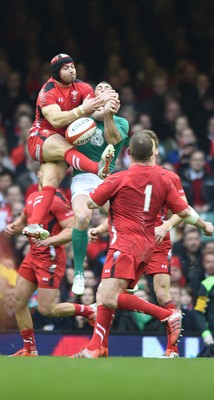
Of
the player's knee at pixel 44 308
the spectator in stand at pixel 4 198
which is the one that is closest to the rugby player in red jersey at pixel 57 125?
the player's knee at pixel 44 308

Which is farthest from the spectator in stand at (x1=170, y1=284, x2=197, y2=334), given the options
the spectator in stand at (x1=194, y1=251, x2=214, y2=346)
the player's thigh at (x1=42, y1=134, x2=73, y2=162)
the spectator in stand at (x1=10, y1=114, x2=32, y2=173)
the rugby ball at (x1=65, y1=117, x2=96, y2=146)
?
the spectator in stand at (x1=10, y1=114, x2=32, y2=173)

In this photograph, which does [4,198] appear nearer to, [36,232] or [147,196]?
[36,232]

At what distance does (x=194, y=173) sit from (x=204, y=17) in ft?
16.5

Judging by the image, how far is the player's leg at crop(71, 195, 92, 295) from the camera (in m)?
11.7

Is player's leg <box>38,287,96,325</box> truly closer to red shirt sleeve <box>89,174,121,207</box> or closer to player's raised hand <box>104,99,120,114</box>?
player's raised hand <box>104,99,120,114</box>

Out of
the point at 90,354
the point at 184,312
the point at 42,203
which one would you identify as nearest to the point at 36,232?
the point at 42,203

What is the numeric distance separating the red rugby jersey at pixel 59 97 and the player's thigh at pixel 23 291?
4.77 feet

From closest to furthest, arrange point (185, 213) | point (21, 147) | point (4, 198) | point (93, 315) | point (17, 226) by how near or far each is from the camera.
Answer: point (185, 213), point (93, 315), point (17, 226), point (4, 198), point (21, 147)

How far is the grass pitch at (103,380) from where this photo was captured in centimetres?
824

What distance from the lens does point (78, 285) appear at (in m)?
Answer: 11.7

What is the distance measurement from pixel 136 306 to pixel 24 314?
2048 millimetres

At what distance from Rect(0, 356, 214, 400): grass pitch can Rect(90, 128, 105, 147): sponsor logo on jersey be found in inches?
122

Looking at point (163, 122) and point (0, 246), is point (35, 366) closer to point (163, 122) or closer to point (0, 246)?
point (0, 246)

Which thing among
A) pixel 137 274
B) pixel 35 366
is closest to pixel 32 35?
pixel 137 274
